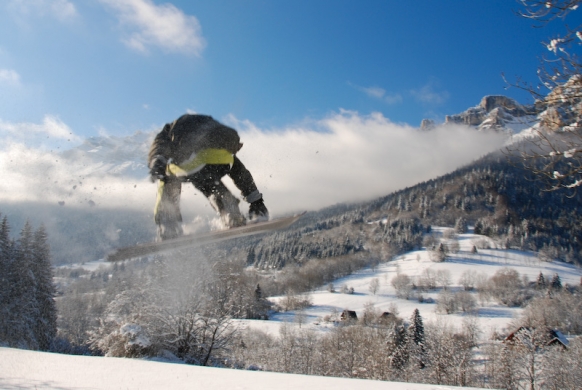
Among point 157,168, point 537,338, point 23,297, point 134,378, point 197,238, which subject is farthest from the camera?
point 537,338

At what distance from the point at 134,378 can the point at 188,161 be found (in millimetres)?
6646

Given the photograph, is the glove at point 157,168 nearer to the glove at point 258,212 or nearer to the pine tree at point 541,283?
the glove at point 258,212

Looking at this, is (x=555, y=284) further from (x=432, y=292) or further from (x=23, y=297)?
(x=23, y=297)

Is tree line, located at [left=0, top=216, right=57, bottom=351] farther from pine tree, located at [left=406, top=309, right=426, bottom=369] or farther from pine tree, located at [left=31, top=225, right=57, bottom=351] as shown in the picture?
pine tree, located at [left=406, top=309, right=426, bottom=369]

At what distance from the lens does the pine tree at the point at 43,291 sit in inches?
1040

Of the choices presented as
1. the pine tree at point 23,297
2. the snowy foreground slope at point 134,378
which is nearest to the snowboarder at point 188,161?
the snowy foreground slope at point 134,378

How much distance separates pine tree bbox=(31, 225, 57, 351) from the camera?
26.4m

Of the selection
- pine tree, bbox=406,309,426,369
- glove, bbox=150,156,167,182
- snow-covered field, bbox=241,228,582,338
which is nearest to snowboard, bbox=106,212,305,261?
glove, bbox=150,156,167,182

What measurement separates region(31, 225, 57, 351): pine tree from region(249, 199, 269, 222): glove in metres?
24.0

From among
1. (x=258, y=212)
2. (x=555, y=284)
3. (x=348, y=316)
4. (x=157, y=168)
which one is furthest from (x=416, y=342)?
(x=555, y=284)

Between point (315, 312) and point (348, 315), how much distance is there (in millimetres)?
11104

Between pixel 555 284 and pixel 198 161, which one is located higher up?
pixel 198 161

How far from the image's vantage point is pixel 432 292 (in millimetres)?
93750

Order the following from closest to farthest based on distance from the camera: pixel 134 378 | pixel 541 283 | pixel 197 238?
pixel 197 238
pixel 134 378
pixel 541 283
